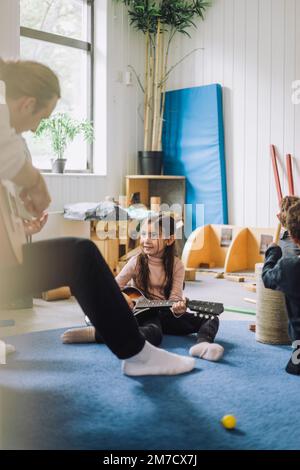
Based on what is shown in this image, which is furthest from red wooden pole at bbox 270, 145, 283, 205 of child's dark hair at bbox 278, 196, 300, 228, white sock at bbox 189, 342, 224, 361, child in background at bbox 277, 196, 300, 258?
white sock at bbox 189, 342, 224, 361

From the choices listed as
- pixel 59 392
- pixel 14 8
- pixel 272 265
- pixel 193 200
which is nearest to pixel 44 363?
pixel 59 392

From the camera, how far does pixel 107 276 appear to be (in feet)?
4.59

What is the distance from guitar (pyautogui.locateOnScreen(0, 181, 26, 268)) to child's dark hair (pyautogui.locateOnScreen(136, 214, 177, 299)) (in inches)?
39.3

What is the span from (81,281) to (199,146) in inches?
116

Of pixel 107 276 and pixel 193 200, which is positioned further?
pixel 193 200

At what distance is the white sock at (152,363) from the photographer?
1.61 m

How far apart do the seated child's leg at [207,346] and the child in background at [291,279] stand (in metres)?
0.23

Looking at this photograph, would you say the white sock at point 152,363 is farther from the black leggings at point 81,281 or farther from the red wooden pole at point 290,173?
the red wooden pole at point 290,173

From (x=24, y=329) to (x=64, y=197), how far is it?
1273 mm

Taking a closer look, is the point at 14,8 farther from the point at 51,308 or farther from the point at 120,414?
the point at 120,414

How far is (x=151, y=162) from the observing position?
14.0 feet

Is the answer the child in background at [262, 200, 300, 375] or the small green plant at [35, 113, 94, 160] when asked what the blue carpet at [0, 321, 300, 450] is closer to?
the child in background at [262, 200, 300, 375]

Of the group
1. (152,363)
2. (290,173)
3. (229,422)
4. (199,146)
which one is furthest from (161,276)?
(199,146)

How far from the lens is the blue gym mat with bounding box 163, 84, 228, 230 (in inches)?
161
